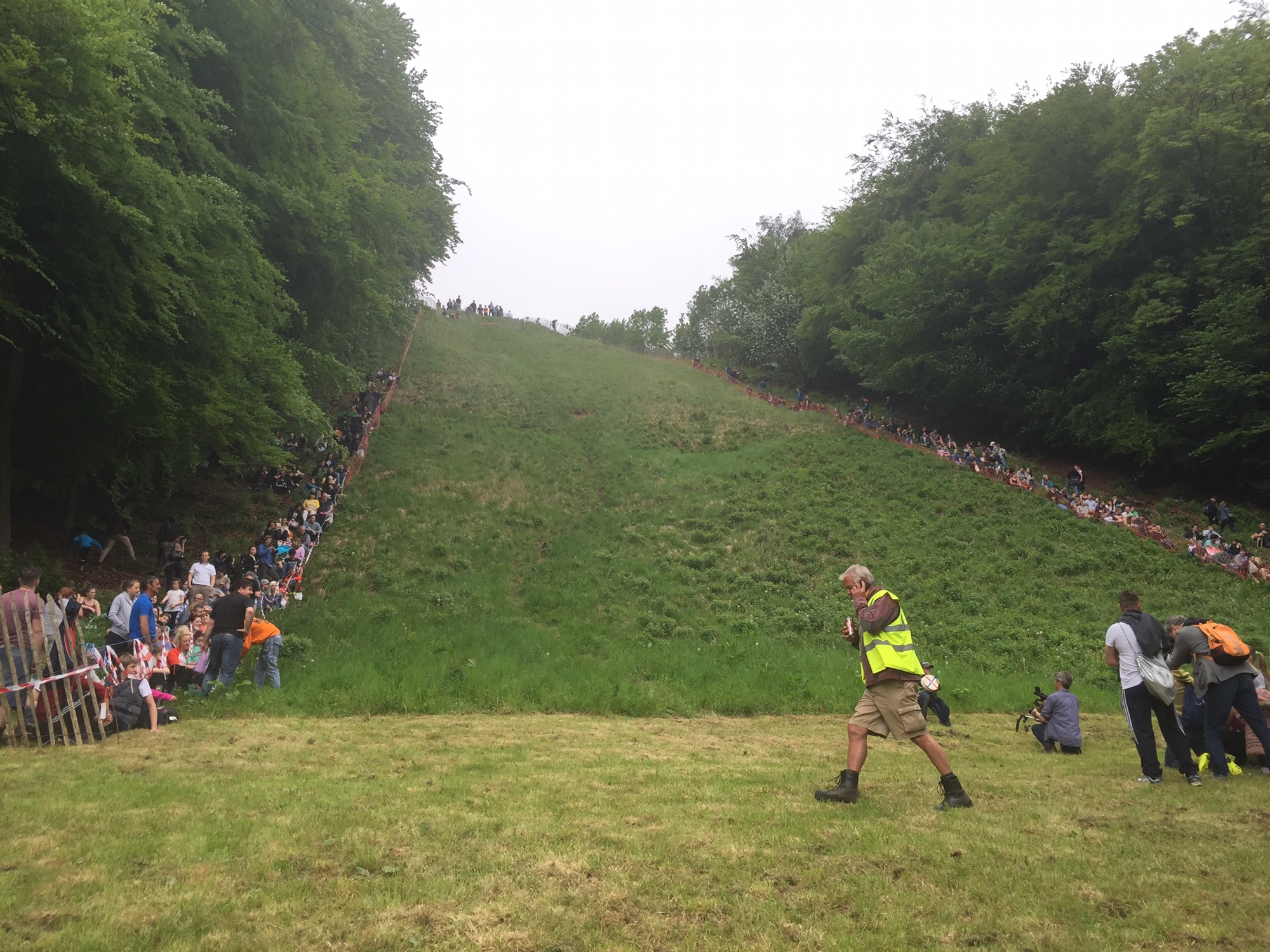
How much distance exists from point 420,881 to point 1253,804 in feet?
22.5

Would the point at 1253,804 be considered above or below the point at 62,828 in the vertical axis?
below

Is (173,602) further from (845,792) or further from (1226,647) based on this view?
(1226,647)

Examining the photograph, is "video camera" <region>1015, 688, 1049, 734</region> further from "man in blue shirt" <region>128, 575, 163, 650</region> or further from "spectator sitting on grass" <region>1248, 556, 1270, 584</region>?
"man in blue shirt" <region>128, 575, 163, 650</region>

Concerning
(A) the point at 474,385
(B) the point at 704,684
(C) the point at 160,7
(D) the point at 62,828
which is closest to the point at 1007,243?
(A) the point at 474,385

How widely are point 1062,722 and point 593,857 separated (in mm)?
8339

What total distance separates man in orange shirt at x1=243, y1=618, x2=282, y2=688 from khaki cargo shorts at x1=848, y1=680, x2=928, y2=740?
30.4 ft

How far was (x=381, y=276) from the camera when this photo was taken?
23.7m

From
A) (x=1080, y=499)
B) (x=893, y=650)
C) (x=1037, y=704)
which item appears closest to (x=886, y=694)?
(x=893, y=650)

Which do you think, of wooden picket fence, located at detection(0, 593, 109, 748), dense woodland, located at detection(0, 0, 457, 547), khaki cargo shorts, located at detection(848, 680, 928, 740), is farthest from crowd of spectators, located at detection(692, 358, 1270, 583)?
wooden picket fence, located at detection(0, 593, 109, 748)

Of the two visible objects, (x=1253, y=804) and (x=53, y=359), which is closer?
(x=1253, y=804)

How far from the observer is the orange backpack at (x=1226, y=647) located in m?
7.64

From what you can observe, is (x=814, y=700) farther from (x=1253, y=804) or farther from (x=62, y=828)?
(x=62, y=828)

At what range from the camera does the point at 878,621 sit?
6.62m

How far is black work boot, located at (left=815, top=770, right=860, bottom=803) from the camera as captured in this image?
6664 millimetres
